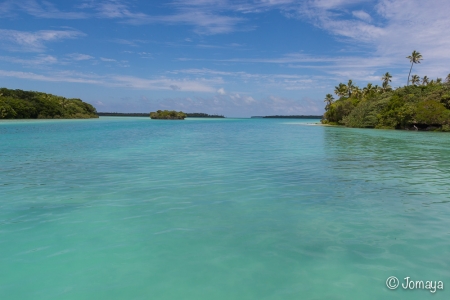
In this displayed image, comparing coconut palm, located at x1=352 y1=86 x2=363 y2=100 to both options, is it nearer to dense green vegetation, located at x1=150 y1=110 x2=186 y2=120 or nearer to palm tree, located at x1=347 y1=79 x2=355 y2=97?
palm tree, located at x1=347 y1=79 x2=355 y2=97

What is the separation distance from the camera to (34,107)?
382 feet

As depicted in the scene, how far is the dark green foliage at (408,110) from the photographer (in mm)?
55197

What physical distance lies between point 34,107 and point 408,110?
11825 cm

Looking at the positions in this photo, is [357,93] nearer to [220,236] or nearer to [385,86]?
[385,86]

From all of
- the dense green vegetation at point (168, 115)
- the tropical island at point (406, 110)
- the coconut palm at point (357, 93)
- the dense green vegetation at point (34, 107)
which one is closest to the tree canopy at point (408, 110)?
the tropical island at point (406, 110)

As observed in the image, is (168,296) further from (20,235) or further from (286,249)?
(20,235)

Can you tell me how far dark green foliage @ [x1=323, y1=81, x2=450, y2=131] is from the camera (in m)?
55.2

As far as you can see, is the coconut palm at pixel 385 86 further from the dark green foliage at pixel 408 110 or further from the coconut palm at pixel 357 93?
the dark green foliage at pixel 408 110

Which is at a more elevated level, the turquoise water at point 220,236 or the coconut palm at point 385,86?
the coconut palm at point 385,86

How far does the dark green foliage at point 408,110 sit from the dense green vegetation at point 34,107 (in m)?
102

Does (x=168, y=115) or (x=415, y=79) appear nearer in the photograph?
(x=415, y=79)

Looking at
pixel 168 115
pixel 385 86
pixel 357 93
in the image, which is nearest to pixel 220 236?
pixel 357 93

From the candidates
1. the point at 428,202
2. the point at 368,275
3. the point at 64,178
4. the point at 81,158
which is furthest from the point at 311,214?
the point at 81,158

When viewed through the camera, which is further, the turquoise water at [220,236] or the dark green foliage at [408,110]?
the dark green foliage at [408,110]
